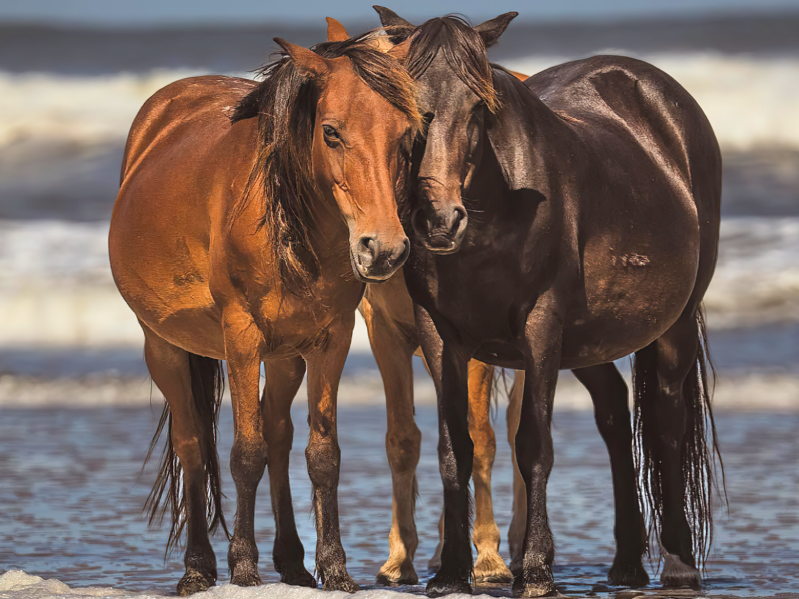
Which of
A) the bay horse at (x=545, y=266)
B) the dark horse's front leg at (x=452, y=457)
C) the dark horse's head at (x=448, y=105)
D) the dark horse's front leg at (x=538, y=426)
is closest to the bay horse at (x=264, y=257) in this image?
the dark horse's head at (x=448, y=105)

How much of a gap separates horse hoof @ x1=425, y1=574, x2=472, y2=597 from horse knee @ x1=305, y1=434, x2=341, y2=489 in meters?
0.54

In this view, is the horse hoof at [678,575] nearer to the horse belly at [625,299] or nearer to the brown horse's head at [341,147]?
the horse belly at [625,299]

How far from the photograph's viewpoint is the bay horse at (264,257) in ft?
12.9

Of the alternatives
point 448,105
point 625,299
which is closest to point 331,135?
point 448,105

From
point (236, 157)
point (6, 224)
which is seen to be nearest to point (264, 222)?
point (236, 157)

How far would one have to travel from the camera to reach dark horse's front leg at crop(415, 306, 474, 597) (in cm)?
439

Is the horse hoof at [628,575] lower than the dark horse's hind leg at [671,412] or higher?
lower

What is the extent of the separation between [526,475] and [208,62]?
24583 millimetres

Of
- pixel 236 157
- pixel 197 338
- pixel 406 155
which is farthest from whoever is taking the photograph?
pixel 197 338

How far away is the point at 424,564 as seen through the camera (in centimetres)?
571

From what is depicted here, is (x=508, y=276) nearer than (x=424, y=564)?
Yes

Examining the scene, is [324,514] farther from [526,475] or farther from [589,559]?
[589,559]

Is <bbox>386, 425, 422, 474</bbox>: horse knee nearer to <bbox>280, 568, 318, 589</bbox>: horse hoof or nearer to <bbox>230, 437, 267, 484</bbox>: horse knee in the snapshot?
<bbox>280, 568, 318, 589</bbox>: horse hoof

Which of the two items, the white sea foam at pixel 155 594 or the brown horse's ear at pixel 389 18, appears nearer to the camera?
the white sea foam at pixel 155 594
